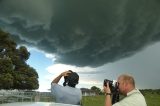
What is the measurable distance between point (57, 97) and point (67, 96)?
0.18m

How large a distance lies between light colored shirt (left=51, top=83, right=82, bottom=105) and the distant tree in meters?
53.8

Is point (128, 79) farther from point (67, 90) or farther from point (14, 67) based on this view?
point (14, 67)

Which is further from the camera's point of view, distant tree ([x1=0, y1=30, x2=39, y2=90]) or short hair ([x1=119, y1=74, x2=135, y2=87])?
distant tree ([x1=0, y1=30, x2=39, y2=90])

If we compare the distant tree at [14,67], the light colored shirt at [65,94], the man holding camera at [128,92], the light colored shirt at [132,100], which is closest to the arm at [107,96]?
the man holding camera at [128,92]

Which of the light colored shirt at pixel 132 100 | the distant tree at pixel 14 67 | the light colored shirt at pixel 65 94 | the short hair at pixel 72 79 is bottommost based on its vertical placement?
the light colored shirt at pixel 132 100

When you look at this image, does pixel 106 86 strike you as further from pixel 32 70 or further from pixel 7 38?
pixel 32 70

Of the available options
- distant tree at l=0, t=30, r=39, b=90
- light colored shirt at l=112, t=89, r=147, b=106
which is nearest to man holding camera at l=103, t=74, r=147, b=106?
light colored shirt at l=112, t=89, r=147, b=106

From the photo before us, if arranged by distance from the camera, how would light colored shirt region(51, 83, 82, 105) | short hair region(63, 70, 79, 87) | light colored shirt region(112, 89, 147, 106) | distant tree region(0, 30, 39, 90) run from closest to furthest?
1. light colored shirt region(112, 89, 147, 106)
2. light colored shirt region(51, 83, 82, 105)
3. short hair region(63, 70, 79, 87)
4. distant tree region(0, 30, 39, 90)

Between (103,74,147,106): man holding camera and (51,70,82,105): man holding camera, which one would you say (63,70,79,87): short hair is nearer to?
(51,70,82,105): man holding camera

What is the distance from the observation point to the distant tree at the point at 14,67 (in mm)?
62406

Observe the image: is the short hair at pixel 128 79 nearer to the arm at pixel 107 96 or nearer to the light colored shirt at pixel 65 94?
the arm at pixel 107 96

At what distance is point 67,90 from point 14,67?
62.7 m

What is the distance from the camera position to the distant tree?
6241cm

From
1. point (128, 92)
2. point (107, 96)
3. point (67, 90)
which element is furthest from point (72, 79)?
point (128, 92)
